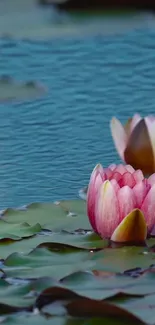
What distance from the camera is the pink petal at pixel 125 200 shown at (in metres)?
1.68

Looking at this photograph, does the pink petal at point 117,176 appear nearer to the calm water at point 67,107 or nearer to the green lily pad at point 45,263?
the green lily pad at point 45,263

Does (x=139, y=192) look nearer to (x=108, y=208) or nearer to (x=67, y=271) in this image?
(x=108, y=208)

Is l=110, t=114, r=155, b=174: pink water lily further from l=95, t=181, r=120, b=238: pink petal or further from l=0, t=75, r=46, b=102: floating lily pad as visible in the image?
l=0, t=75, r=46, b=102: floating lily pad

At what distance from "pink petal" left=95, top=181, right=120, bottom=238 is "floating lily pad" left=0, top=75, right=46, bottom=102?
1.11 meters

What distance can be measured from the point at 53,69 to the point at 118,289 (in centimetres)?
161

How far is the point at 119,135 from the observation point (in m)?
2.12

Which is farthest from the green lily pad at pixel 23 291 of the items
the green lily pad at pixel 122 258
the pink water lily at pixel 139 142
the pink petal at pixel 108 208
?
the pink water lily at pixel 139 142

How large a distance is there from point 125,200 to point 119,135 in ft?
1.49

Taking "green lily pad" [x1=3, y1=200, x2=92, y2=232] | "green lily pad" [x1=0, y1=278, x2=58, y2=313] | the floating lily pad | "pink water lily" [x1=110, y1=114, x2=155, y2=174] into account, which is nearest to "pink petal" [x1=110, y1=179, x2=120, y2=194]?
"green lily pad" [x1=3, y1=200, x2=92, y2=232]

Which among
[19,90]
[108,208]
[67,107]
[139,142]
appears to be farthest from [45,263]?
[19,90]

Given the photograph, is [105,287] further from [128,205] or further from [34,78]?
[34,78]

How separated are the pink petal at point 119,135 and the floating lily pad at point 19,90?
684 millimetres

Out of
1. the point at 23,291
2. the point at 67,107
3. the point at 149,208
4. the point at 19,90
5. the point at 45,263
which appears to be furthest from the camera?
the point at 19,90

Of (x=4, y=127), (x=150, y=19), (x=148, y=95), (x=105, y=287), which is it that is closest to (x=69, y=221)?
(x=105, y=287)
